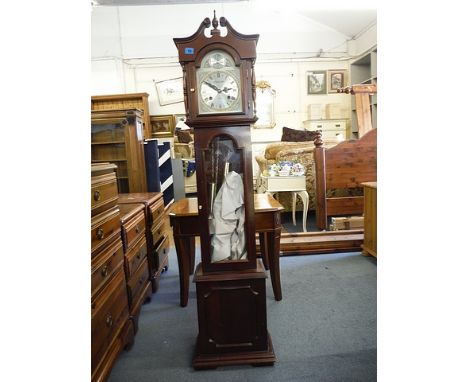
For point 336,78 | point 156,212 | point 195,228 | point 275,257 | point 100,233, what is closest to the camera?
point 100,233

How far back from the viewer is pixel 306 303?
7.78ft

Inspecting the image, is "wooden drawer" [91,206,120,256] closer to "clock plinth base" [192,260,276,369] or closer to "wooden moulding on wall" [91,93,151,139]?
"clock plinth base" [192,260,276,369]

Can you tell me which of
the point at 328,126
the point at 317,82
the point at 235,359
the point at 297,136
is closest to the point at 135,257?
the point at 235,359

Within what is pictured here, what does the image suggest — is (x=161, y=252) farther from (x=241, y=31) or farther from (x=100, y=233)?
(x=241, y=31)

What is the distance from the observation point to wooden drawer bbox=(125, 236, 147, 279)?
6.39 feet

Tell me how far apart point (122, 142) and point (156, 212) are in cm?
81

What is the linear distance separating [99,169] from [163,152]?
14.0 ft

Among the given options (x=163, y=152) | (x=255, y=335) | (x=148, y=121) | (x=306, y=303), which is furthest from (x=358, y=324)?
(x=148, y=121)

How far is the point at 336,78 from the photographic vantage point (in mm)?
7375

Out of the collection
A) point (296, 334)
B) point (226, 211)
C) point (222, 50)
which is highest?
point (222, 50)

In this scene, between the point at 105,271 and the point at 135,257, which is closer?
the point at 105,271

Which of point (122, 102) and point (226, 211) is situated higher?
point (122, 102)

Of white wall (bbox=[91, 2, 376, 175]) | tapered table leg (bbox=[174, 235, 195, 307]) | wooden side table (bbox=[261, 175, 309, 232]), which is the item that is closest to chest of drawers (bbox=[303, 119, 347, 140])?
white wall (bbox=[91, 2, 376, 175])

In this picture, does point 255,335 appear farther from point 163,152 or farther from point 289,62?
point 289,62
